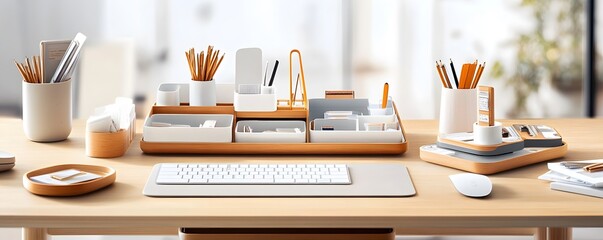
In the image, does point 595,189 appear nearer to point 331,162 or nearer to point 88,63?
point 331,162

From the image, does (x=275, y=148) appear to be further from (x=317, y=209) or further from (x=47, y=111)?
(x=47, y=111)

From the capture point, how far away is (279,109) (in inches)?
89.3

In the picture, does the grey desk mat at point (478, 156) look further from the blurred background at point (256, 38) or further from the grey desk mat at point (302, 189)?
the blurred background at point (256, 38)

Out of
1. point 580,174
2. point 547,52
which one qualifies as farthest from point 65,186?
point 547,52

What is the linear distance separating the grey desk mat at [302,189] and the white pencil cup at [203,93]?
0.44 m

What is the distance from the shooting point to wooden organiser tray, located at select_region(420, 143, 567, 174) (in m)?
1.91

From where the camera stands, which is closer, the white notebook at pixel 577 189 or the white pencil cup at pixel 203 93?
the white notebook at pixel 577 189

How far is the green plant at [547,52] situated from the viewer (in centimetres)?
441

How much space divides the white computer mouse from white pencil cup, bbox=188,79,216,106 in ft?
2.35

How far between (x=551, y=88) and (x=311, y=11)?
1255mm

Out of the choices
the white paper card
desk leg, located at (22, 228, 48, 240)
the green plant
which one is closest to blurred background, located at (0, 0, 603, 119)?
the green plant

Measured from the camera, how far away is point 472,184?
1753 mm

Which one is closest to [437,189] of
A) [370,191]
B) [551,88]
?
[370,191]

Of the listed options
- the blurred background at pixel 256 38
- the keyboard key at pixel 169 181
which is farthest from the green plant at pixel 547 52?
the keyboard key at pixel 169 181
